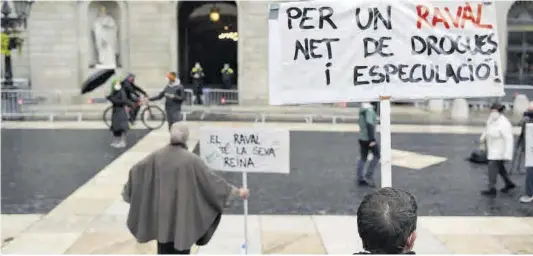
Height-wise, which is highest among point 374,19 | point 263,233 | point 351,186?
point 374,19

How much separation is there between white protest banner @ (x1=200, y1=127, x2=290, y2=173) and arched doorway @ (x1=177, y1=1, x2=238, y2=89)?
68.7 ft

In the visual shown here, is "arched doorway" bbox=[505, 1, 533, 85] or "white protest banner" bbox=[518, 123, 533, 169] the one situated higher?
"arched doorway" bbox=[505, 1, 533, 85]

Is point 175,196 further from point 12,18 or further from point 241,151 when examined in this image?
point 12,18

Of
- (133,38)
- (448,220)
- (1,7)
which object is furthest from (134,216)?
(133,38)

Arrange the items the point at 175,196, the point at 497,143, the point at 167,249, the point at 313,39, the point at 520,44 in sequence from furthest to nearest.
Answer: the point at 520,44
the point at 497,143
the point at 167,249
the point at 175,196
the point at 313,39

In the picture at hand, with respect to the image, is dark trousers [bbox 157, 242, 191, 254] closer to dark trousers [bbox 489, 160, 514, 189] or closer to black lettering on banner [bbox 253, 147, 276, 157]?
black lettering on banner [bbox 253, 147, 276, 157]

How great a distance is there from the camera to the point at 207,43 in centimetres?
2833

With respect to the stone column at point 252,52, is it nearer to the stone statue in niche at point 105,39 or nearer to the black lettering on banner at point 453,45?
the stone statue in niche at point 105,39

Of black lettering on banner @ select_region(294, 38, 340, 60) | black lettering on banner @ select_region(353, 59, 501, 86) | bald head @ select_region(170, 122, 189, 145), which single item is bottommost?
bald head @ select_region(170, 122, 189, 145)

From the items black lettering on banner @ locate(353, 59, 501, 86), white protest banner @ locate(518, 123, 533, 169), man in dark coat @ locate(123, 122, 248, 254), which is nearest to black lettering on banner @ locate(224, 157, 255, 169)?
man in dark coat @ locate(123, 122, 248, 254)

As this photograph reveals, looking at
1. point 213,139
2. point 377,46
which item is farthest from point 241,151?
point 377,46

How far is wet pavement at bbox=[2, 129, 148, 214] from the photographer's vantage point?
9570mm

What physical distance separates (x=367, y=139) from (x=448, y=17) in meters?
5.81

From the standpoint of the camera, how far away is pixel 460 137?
16750mm
